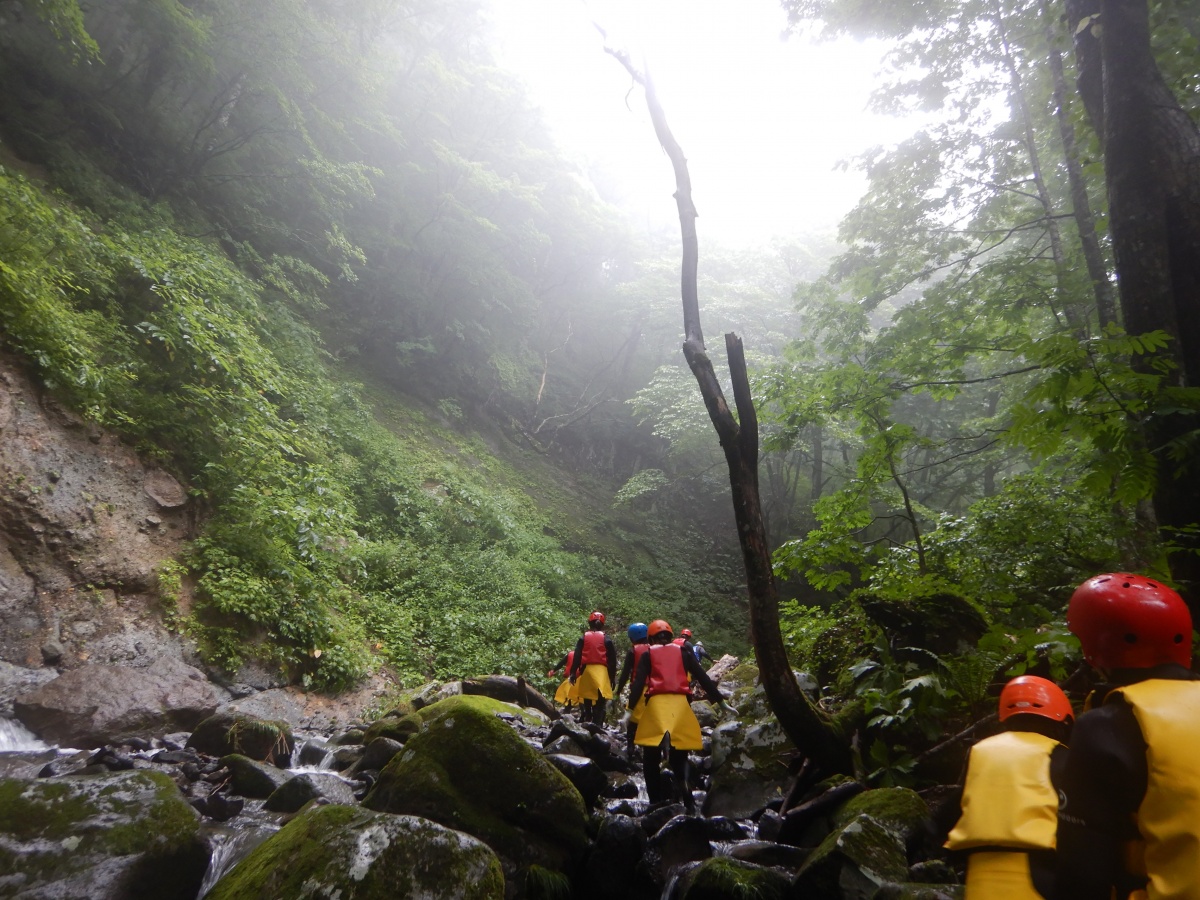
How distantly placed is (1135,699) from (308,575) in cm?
984

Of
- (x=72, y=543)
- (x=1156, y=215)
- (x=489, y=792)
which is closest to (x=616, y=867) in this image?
(x=489, y=792)

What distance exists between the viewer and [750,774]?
211 inches

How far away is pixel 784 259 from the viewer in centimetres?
2708

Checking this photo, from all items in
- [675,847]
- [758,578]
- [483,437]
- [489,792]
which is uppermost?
[483,437]

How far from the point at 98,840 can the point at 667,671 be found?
4.22 m

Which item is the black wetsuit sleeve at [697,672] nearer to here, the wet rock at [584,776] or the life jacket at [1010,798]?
the wet rock at [584,776]

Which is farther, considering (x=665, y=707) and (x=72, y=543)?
(x=72, y=543)

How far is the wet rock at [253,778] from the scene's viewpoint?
18.0ft

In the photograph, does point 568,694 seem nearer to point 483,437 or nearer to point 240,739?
point 240,739

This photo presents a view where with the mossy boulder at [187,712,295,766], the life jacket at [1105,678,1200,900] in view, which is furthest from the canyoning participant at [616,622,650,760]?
the life jacket at [1105,678,1200,900]

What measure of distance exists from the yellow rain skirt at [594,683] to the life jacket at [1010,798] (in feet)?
24.4

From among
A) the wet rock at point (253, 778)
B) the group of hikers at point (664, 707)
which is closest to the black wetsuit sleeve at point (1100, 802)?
the group of hikers at point (664, 707)

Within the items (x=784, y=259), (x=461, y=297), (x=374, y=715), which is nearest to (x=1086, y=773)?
(x=374, y=715)

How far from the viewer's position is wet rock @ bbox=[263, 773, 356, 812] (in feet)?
17.1
